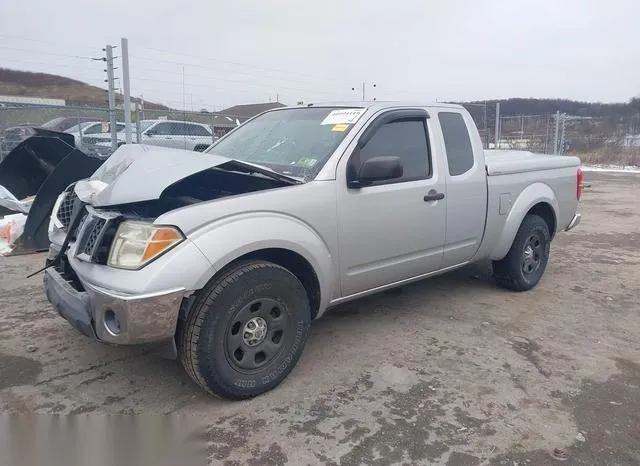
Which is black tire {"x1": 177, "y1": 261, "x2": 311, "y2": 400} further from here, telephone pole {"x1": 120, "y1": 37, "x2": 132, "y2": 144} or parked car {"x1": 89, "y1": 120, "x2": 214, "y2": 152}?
parked car {"x1": 89, "y1": 120, "x2": 214, "y2": 152}

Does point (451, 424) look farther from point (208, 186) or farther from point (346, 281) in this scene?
point (208, 186)

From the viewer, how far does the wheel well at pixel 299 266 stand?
10.8 feet

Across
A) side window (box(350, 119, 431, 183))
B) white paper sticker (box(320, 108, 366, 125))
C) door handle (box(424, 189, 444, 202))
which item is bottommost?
door handle (box(424, 189, 444, 202))

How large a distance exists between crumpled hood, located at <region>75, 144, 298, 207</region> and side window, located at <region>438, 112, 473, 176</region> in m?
1.65

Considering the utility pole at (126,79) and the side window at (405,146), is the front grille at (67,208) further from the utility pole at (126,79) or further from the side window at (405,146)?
the utility pole at (126,79)

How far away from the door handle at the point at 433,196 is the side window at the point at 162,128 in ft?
37.5

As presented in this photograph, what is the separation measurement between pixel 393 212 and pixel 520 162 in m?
1.94

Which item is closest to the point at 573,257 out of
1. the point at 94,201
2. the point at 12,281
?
the point at 94,201

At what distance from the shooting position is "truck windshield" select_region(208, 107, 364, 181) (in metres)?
3.73

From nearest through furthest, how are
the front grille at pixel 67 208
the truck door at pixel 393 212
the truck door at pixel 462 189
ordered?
1. the truck door at pixel 393 212
2. the front grille at pixel 67 208
3. the truck door at pixel 462 189

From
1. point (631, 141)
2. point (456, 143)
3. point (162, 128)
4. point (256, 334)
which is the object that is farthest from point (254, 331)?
point (631, 141)

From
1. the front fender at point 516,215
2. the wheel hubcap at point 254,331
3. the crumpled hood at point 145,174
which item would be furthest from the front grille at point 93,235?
the front fender at point 516,215

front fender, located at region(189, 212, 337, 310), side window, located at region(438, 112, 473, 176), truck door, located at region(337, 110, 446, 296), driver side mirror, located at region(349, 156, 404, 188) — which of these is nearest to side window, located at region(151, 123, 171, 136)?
side window, located at region(438, 112, 473, 176)

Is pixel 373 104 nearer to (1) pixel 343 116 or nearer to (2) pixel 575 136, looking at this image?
(1) pixel 343 116
